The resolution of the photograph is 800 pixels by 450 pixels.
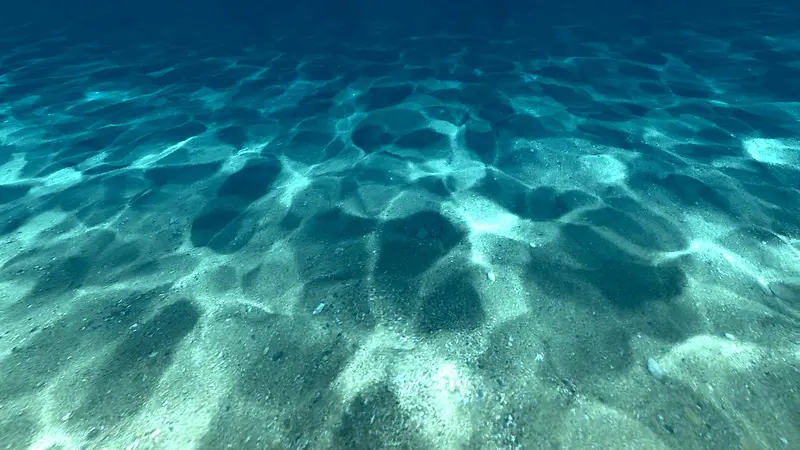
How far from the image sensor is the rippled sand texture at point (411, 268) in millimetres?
2994

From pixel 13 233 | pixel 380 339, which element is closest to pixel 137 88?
pixel 13 233

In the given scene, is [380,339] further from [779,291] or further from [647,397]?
[779,291]

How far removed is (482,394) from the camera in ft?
10.1

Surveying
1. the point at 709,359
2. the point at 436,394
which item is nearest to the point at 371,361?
the point at 436,394

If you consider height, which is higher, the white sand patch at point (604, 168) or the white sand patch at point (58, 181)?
the white sand patch at point (604, 168)

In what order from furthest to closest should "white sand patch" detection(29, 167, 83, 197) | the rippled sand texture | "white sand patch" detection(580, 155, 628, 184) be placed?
"white sand patch" detection(29, 167, 83, 197) < "white sand patch" detection(580, 155, 628, 184) < the rippled sand texture

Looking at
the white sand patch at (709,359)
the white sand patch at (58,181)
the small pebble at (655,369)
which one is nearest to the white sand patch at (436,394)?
the small pebble at (655,369)

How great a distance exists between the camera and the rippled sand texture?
299 centimetres

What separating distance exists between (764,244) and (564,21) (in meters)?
10.7

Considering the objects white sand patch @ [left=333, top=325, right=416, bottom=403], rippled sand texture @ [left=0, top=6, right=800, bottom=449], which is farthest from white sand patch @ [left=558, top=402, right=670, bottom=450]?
white sand patch @ [left=333, top=325, right=416, bottom=403]

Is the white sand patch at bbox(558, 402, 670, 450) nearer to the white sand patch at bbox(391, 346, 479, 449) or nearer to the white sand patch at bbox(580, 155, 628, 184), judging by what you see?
the white sand patch at bbox(391, 346, 479, 449)

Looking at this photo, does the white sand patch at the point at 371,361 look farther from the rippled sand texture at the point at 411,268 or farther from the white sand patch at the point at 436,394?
the white sand patch at the point at 436,394

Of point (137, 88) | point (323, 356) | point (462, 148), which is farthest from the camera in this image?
point (137, 88)

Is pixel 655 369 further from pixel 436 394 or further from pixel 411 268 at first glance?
pixel 411 268
